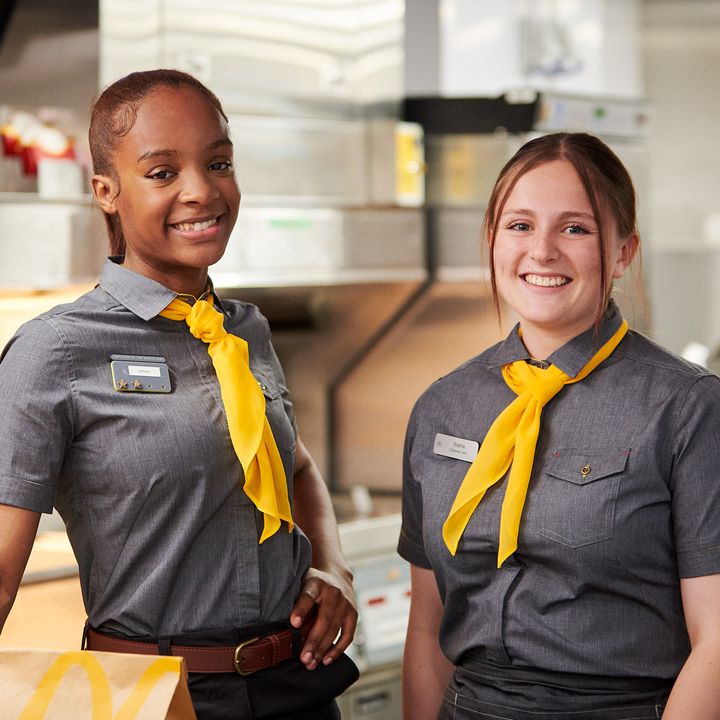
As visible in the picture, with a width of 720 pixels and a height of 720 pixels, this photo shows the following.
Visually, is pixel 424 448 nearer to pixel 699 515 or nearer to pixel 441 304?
pixel 699 515

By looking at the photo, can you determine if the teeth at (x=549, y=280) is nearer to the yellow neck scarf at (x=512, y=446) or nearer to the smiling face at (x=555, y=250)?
the smiling face at (x=555, y=250)

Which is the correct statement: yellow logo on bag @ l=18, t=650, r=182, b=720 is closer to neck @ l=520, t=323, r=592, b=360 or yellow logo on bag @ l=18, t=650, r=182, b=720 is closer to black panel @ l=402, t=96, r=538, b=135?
neck @ l=520, t=323, r=592, b=360

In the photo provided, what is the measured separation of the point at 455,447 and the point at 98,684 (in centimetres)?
60

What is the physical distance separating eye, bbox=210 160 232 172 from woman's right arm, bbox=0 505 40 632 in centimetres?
50

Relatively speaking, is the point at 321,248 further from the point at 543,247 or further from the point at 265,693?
the point at 265,693

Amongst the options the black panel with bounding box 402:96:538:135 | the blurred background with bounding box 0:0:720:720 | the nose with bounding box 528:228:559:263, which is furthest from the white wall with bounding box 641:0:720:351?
the nose with bounding box 528:228:559:263

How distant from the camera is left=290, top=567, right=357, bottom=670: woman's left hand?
145 centimetres

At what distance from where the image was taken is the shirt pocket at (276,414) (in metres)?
1.52

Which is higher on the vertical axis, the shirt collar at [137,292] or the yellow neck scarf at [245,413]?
the shirt collar at [137,292]

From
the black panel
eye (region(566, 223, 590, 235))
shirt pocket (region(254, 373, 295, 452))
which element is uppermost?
the black panel

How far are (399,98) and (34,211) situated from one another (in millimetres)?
1313

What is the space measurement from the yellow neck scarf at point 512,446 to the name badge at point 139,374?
1.39 ft

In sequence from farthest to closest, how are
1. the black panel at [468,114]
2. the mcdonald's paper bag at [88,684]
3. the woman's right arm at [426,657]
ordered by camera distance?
1. the black panel at [468,114]
2. the woman's right arm at [426,657]
3. the mcdonald's paper bag at [88,684]

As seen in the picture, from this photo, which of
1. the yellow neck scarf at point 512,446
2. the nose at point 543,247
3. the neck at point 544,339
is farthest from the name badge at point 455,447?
the nose at point 543,247
